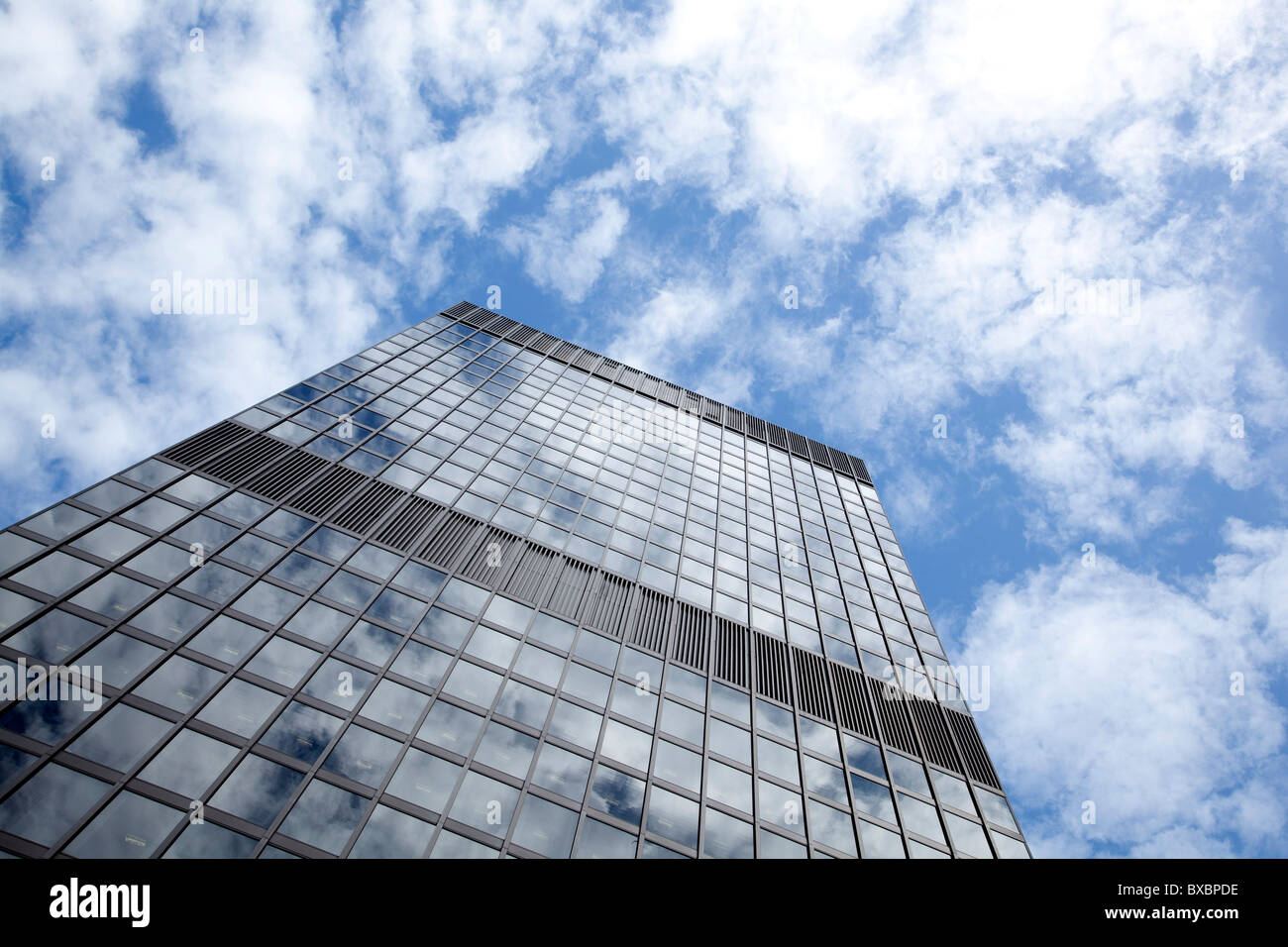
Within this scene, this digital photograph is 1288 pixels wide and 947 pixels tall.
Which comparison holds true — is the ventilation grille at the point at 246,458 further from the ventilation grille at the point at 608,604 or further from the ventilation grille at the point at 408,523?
the ventilation grille at the point at 608,604

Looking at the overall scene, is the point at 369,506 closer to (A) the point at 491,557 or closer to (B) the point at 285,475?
(B) the point at 285,475

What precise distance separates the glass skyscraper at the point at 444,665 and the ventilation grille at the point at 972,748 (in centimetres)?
13

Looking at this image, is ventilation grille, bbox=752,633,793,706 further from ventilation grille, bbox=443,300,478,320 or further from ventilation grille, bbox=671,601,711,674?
ventilation grille, bbox=443,300,478,320

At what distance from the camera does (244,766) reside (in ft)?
51.0

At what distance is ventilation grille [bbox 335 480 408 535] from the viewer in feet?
78.9

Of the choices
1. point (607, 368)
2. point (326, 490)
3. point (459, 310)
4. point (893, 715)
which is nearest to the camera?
point (326, 490)

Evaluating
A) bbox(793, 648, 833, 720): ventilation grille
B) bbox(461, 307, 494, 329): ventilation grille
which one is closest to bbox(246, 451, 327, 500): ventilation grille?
bbox(793, 648, 833, 720): ventilation grille

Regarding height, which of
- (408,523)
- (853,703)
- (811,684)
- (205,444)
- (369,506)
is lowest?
(853,703)

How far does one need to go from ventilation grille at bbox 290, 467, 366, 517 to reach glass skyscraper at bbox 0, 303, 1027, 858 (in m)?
0.10

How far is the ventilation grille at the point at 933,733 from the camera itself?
24.4m

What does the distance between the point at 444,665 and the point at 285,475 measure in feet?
31.7

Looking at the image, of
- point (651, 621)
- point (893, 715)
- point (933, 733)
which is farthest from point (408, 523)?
point (933, 733)

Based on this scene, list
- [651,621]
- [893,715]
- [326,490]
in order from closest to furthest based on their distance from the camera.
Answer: [326,490] → [651,621] → [893,715]

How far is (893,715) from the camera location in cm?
2583
